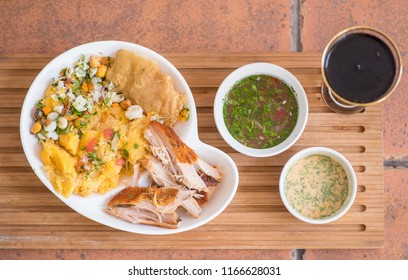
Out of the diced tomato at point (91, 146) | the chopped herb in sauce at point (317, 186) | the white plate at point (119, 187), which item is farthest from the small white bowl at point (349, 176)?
the diced tomato at point (91, 146)

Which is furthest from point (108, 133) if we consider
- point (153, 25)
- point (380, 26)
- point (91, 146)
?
point (380, 26)

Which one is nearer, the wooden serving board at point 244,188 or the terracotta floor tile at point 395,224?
the wooden serving board at point 244,188

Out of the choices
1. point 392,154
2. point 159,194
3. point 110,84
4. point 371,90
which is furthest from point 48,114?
point 392,154

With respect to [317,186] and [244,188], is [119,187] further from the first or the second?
[317,186]

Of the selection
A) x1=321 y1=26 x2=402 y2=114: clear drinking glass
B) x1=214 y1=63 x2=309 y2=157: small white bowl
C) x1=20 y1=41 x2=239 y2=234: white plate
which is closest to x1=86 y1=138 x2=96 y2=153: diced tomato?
x1=20 y1=41 x2=239 y2=234: white plate

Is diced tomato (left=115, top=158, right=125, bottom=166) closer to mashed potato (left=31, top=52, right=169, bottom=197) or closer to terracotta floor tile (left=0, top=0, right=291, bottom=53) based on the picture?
mashed potato (left=31, top=52, right=169, bottom=197)

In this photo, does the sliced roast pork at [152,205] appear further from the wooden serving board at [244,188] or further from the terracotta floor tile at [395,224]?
the terracotta floor tile at [395,224]
